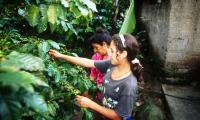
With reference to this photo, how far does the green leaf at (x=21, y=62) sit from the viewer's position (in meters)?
1.23

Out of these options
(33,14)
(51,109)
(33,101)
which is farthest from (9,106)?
(33,14)

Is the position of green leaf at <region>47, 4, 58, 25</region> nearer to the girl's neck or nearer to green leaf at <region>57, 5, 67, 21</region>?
green leaf at <region>57, 5, 67, 21</region>

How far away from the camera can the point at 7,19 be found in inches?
106

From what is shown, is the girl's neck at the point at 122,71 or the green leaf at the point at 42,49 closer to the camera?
the green leaf at the point at 42,49

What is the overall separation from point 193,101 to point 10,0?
3.55m

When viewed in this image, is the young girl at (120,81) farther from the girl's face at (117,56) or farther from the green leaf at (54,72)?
the green leaf at (54,72)

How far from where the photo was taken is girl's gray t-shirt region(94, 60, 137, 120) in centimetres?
269

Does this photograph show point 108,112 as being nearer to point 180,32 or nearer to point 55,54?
point 55,54

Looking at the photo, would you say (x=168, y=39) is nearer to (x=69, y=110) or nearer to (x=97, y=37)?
(x=97, y=37)

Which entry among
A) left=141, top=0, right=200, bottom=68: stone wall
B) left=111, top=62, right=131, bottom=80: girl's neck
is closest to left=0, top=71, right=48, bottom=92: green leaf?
left=111, top=62, right=131, bottom=80: girl's neck

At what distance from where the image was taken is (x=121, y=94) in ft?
8.95

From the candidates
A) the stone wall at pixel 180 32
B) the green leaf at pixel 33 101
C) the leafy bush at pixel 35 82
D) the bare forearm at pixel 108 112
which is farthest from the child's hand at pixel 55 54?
the stone wall at pixel 180 32

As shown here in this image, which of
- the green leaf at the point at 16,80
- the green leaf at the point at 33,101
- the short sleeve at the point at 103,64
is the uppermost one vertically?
the green leaf at the point at 16,80

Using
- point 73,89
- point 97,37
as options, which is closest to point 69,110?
point 73,89
